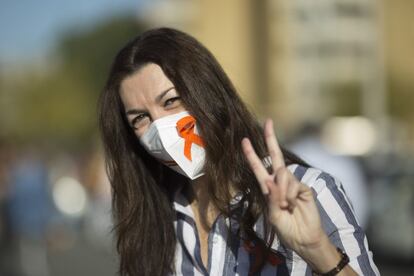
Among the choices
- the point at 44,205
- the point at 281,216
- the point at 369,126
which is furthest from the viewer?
the point at 369,126

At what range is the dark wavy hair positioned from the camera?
2605 millimetres

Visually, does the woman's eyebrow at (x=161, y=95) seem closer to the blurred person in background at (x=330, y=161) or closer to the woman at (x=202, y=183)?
the woman at (x=202, y=183)

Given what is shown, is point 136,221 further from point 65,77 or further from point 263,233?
point 65,77

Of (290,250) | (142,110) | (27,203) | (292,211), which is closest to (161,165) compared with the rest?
(142,110)

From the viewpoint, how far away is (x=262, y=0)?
7762cm

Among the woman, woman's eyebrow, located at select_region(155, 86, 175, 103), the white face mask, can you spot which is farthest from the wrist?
woman's eyebrow, located at select_region(155, 86, 175, 103)

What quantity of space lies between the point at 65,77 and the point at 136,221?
79.1 m

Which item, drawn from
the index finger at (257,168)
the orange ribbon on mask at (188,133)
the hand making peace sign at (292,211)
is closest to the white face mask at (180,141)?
the orange ribbon on mask at (188,133)

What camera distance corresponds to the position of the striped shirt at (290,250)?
7.86 ft

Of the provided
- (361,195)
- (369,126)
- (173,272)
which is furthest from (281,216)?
(369,126)

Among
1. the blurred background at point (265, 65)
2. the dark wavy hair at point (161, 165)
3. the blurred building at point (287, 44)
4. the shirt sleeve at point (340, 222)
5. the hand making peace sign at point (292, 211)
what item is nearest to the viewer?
the hand making peace sign at point (292, 211)

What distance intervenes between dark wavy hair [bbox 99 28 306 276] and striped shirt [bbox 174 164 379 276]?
0.14 ft

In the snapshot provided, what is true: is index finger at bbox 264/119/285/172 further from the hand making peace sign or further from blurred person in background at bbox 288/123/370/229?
blurred person in background at bbox 288/123/370/229

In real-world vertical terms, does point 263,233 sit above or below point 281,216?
below
